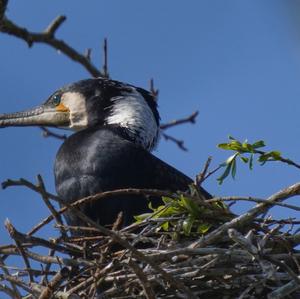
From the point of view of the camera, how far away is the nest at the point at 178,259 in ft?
16.9

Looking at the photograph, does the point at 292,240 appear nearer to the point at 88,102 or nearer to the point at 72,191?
the point at 72,191

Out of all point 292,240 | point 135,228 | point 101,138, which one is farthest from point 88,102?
point 292,240

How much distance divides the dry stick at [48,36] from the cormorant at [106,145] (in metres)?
0.54

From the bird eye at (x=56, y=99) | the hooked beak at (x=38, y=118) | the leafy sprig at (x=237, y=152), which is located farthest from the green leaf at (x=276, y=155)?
the bird eye at (x=56, y=99)

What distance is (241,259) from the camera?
17.1 ft

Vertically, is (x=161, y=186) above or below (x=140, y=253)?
above

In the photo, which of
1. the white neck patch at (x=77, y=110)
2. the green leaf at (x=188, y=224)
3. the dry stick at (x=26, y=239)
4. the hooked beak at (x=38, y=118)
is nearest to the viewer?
the dry stick at (x=26, y=239)

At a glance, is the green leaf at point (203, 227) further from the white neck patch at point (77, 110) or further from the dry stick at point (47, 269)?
the white neck patch at point (77, 110)

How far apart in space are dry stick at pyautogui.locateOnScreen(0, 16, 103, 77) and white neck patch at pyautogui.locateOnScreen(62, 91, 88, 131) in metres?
0.79

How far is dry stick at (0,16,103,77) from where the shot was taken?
17.8 ft

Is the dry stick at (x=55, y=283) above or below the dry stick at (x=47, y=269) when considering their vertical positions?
below

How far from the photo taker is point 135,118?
23.5 ft

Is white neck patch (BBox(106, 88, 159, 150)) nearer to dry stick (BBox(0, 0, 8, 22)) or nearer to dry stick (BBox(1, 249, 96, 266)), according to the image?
dry stick (BBox(1, 249, 96, 266))

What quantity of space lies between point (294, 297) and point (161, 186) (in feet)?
4.64
